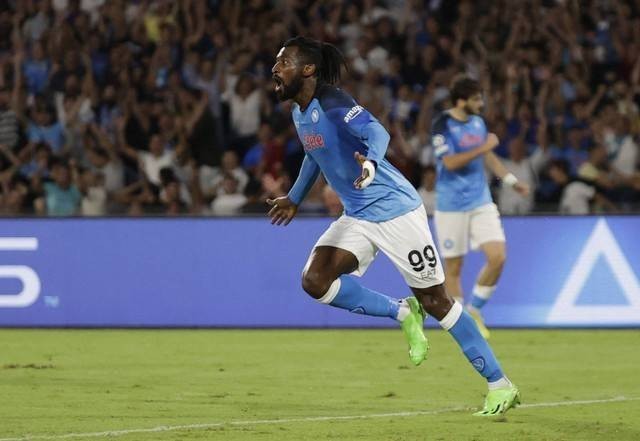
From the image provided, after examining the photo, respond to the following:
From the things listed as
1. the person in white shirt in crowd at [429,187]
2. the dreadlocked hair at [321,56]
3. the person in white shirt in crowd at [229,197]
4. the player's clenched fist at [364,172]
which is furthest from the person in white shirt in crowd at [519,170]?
the player's clenched fist at [364,172]

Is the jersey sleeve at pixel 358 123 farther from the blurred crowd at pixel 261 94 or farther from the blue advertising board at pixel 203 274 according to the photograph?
the blurred crowd at pixel 261 94

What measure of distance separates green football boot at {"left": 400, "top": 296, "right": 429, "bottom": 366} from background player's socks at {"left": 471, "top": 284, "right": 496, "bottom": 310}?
4.33m

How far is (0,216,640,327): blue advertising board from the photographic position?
14633mm

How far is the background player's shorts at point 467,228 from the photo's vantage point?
1310cm

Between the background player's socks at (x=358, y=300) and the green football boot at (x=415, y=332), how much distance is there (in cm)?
5

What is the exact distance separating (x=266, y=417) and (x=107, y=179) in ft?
31.9

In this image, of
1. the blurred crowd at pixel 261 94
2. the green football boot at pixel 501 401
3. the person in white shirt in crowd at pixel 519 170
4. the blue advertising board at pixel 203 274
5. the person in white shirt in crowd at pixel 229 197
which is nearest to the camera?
the green football boot at pixel 501 401

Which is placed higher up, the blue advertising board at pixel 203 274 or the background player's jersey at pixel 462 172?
the background player's jersey at pixel 462 172

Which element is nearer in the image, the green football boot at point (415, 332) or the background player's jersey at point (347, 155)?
the background player's jersey at point (347, 155)

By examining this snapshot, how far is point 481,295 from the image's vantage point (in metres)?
13.4

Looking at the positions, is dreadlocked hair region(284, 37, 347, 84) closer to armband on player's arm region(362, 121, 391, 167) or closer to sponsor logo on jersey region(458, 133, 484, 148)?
armband on player's arm region(362, 121, 391, 167)

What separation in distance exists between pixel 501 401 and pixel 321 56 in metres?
2.39

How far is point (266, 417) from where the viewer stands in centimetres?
850

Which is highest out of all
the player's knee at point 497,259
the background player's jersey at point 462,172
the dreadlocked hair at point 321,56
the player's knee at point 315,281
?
the dreadlocked hair at point 321,56
